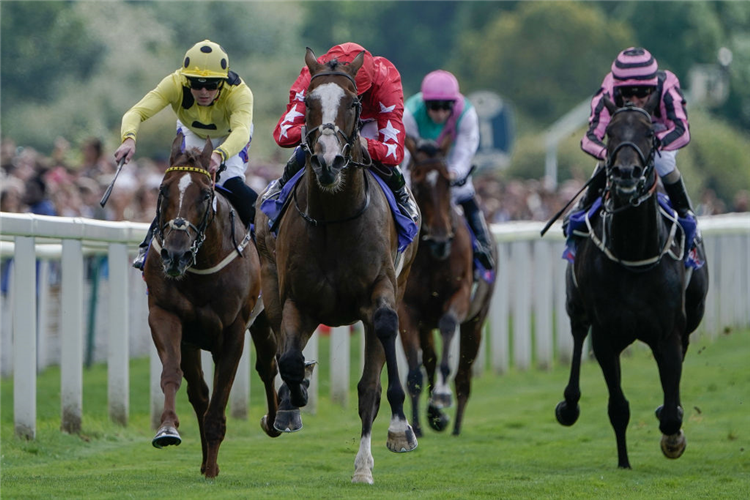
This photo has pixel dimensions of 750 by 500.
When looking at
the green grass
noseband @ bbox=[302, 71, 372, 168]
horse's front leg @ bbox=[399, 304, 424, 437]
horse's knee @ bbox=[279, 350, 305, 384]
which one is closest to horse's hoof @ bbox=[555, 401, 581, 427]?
the green grass

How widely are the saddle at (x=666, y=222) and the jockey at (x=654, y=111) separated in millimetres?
119

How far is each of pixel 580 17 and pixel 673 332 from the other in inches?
1987

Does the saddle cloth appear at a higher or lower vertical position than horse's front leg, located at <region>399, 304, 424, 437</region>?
higher

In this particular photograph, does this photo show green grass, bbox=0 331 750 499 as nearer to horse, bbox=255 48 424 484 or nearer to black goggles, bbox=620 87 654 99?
horse, bbox=255 48 424 484

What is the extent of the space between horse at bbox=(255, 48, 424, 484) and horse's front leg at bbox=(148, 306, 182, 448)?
0.57 meters

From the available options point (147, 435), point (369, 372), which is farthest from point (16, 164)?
point (369, 372)

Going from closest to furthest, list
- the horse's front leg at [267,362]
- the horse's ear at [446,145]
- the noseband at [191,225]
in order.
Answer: the noseband at [191,225] → the horse's front leg at [267,362] → the horse's ear at [446,145]

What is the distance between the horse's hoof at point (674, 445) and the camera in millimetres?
8664

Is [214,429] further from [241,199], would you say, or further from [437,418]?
[437,418]

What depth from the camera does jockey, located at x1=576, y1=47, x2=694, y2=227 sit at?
339 inches

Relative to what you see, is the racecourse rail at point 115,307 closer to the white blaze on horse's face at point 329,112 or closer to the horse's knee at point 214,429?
the horse's knee at point 214,429

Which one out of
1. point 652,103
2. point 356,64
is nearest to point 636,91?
point 652,103

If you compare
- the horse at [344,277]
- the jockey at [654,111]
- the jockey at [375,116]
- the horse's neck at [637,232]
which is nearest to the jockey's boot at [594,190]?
the jockey at [654,111]

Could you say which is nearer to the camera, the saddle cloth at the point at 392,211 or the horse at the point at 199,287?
the horse at the point at 199,287
